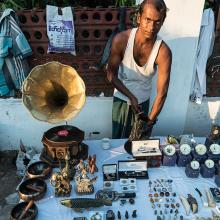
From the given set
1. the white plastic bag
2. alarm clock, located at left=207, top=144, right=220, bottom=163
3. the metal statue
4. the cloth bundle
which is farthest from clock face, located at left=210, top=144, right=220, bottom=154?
the cloth bundle

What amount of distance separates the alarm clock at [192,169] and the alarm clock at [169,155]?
0.17 metres

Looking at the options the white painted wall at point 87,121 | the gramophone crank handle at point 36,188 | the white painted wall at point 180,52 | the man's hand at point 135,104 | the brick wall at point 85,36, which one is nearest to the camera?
the gramophone crank handle at point 36,188

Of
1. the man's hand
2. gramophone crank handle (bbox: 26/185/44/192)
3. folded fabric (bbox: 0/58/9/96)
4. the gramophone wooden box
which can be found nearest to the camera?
gramophone crank handle (bbox: 26/185/44/192)

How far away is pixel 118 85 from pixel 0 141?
234cm

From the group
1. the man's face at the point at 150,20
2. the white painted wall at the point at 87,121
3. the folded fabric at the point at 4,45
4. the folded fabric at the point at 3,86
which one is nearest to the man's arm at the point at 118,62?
the man's face at the point at 150,20

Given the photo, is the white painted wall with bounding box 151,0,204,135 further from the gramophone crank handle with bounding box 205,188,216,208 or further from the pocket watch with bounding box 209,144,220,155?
the gramophone crank handle with bounding box 205,188,216,208

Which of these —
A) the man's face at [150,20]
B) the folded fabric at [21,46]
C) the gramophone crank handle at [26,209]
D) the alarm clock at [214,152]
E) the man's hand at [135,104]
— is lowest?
the gramophone crank handle at [26,209]

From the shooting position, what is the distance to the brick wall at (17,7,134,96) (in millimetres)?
3844

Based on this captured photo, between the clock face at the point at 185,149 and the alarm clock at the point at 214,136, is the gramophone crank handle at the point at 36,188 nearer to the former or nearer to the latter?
the clock face at the point at 185,149

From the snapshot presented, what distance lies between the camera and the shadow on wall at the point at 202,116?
443 cm

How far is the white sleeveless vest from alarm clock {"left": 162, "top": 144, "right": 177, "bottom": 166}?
2.19ft

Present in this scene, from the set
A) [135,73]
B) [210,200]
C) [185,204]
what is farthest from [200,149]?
[135,73]

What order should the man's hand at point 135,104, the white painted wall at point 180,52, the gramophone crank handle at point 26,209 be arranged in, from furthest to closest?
the white painted wall at point 180,52 < the man's hand at point 135,104 < the gramophone crank handle at point 26,209

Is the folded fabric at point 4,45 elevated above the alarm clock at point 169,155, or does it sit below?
above
